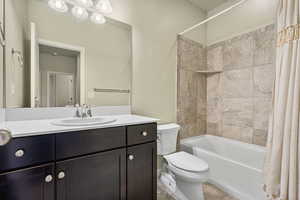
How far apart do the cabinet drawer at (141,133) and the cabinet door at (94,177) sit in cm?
11

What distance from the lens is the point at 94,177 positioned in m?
0.99

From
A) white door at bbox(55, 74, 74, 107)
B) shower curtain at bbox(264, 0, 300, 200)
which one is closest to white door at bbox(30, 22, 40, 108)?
white door at bbox(55, 74, 74, 107)

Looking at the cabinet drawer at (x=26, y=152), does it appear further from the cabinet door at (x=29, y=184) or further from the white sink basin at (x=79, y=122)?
the white sink basin at (x=79, y=122)

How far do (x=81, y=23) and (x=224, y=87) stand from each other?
2.20 meters

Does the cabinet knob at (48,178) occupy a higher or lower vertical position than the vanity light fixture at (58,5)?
lower

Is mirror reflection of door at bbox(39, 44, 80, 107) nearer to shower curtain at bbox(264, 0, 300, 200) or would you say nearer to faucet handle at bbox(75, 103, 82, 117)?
faucet handle at bbox(75, 103, 82, 117)

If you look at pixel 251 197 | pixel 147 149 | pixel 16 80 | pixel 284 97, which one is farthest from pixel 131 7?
pixel 251 197

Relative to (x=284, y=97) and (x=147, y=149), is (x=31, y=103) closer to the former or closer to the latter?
(x=147, y=149)

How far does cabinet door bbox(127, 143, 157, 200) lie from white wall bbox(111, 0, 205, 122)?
0.67 metres

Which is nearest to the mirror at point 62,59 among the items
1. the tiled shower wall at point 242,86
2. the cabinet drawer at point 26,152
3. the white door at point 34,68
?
the white door at point 34,68

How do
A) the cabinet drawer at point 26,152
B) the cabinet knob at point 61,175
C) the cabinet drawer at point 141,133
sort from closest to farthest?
the cabinet drawer at point 26,152 → the cabinet knob at point 61,175 → the cabinet drawer at point 141,133

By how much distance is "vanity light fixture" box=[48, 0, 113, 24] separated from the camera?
4.40ft

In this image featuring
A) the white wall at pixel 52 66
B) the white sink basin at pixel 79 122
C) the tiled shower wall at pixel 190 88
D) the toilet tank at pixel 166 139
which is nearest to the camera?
the white sink basin at pixel 79 122

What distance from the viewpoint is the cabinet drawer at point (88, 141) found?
883mm
